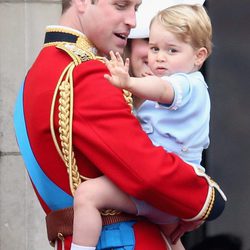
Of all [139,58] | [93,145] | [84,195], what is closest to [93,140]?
[93,145]

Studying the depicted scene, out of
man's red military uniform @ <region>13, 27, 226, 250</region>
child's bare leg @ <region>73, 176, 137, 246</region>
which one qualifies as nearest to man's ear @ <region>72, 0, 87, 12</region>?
man's red military uniform @ <region>13, 27, 226, 250</region>

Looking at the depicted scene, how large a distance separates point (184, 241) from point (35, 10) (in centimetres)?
141

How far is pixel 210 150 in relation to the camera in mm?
4469

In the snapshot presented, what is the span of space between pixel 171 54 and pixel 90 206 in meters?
0.56

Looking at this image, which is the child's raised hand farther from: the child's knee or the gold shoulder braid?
the child's knee

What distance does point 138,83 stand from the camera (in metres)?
2.78

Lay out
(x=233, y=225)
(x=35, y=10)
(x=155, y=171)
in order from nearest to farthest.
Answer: (x=155, y=171), (x=233, y=225), (x=35, y=10)

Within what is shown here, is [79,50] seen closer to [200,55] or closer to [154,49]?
[154,49]

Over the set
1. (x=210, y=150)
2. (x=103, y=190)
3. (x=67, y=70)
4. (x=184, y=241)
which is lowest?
(x=184, y=241)

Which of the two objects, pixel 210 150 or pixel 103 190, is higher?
pixel 103 190

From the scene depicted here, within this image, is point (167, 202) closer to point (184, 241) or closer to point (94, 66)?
point (94, 66)

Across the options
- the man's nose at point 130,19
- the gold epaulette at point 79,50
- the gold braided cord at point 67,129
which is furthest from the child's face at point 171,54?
the gold braided cord at point 67,129

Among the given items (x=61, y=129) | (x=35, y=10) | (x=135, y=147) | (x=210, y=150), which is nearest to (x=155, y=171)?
(x=135, y=147)

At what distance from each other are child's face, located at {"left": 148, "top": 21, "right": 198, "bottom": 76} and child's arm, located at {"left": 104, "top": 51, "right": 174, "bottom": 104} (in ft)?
0.59
